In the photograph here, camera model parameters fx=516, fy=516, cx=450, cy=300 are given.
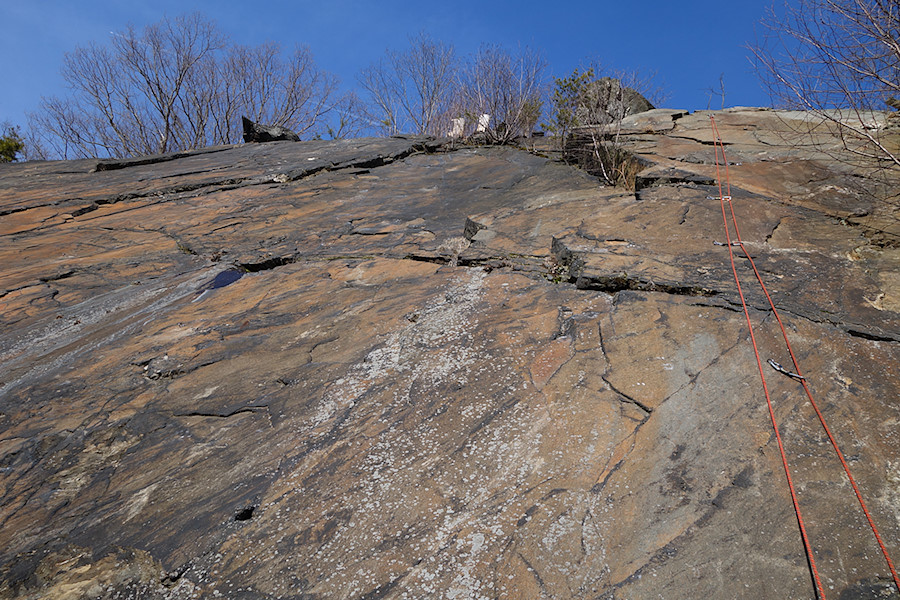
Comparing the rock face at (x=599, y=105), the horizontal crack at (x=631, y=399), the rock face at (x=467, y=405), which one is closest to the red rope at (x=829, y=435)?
the rock face at (x=467, y=405)

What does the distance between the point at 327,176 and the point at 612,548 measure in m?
5.87

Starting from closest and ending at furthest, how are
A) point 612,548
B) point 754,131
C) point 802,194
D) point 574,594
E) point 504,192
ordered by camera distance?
point 574,594
point 612,548
point 802,194
point 504,192
point 754,131

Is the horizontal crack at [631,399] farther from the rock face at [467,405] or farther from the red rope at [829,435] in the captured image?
the red rope at [829,435]

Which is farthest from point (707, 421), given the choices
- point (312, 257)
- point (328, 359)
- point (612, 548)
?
point (312, 257)

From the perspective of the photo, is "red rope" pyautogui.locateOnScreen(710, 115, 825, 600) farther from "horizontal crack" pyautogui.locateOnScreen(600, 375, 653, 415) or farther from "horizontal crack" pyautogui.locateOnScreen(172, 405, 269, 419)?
"horizontal crack" pyautogui.locateOnScreen(172, 405, 269, 419)

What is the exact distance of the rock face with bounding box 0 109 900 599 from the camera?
6.21 feet

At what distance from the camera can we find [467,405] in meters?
2.57

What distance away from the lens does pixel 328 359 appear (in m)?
3.06

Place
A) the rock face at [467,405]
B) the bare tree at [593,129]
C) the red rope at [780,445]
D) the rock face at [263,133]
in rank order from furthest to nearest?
the rock face at [263,133] → the bare tree at [593,129] → the rock face at [467,405] → the red rope at [780,445]

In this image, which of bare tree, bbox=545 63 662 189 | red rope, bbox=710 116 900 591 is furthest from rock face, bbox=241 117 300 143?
red rope, bbox=710 116 900 591

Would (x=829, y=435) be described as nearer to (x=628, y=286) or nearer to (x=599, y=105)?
(x=628, y=286)

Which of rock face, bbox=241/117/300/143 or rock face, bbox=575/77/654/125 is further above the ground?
rock face, bbox=241/117/300/143

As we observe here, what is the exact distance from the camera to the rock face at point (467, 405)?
6.21 ft

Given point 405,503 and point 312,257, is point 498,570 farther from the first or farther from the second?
point 312,257
